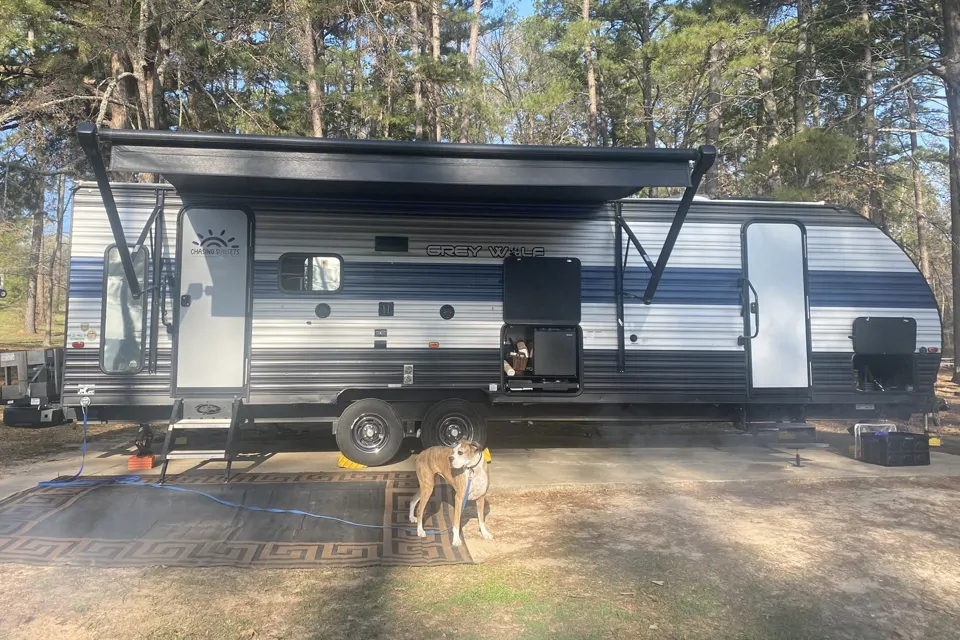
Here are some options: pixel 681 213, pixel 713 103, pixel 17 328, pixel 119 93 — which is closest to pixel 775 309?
pixel 681 213

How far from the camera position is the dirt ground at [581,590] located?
3.24 m

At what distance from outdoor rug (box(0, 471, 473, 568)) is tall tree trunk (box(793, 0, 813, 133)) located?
12736mm

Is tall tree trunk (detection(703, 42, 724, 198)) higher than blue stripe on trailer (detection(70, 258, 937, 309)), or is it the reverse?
tall tree trunk (detection(703, 42, 724, 198))

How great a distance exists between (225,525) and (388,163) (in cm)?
330

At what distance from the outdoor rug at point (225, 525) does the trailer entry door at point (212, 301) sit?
104cm

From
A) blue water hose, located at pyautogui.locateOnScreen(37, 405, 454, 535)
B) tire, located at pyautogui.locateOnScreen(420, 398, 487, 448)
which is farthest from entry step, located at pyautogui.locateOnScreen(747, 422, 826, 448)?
blue water hose, located at pyautogui.locateOnScreen(37, 405, 454, 535)

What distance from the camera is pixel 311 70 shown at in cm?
1234

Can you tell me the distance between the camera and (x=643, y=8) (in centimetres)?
1823

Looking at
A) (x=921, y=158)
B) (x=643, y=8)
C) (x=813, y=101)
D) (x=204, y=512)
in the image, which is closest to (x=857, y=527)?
(x=204, y=512)

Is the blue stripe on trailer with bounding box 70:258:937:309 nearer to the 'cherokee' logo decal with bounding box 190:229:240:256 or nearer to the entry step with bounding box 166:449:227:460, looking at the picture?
the 'cherokee' logo decal with bounding box 190:229:240:256

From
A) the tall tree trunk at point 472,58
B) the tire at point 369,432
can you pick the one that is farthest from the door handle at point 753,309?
the tall tree trunk at point 472,58

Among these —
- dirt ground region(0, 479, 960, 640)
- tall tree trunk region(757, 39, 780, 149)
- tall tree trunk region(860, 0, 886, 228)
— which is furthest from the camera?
tall tree trunk region(757, 39, 780, 149)

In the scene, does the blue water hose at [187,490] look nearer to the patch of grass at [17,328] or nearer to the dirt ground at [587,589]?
the dirt ground at [587,589]

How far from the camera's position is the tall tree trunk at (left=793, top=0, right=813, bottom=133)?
13.5 m
